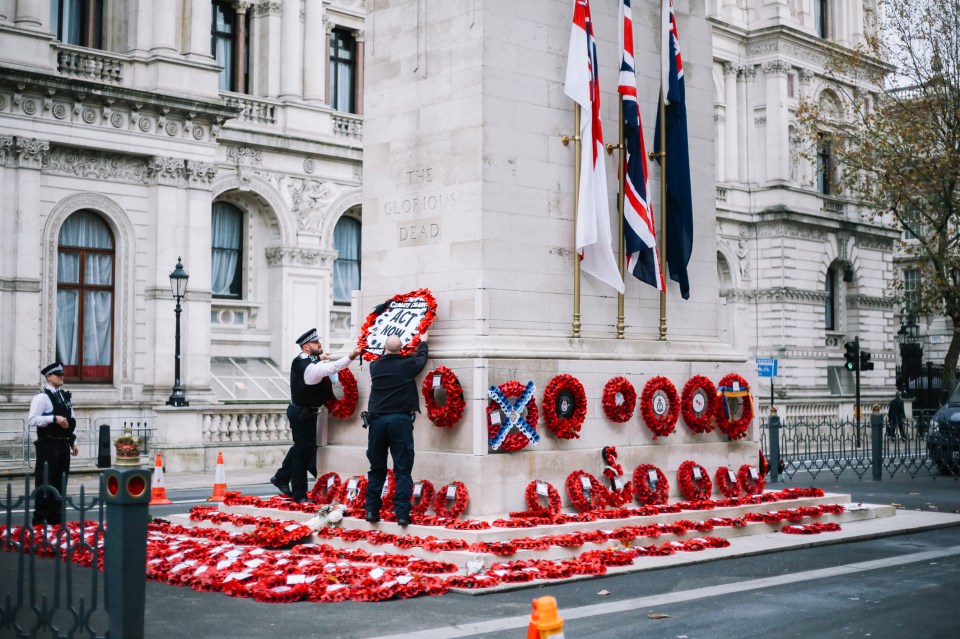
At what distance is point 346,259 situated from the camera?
132 ft

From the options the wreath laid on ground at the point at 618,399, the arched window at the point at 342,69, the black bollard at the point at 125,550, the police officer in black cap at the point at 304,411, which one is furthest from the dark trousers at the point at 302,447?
the arched window at the point at 342,69

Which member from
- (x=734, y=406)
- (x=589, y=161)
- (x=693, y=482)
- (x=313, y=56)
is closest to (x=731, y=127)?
(x=313, y=56)

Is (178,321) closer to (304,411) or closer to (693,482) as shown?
(304,411)

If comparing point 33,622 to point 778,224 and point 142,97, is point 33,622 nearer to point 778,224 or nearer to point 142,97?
point 142,97

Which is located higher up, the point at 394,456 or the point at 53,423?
the point at 53,423

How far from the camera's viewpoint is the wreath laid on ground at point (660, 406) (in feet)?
53.6

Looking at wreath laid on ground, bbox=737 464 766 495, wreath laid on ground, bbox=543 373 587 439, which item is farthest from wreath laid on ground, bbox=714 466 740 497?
wreath laid on ground, bbox=543 373 587 439

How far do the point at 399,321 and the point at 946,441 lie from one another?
52.4ft

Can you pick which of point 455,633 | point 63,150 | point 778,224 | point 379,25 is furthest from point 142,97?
point 778,224

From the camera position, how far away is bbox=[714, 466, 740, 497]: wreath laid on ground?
17.1m

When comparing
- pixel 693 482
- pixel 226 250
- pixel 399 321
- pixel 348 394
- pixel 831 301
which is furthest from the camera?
pixel 831 301

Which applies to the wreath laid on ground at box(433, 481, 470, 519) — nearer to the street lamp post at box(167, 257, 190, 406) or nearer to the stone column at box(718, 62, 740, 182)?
the street lamp post at box(167, 257, 190, 406)

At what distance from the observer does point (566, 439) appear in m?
15.5

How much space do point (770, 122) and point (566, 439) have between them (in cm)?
4335
